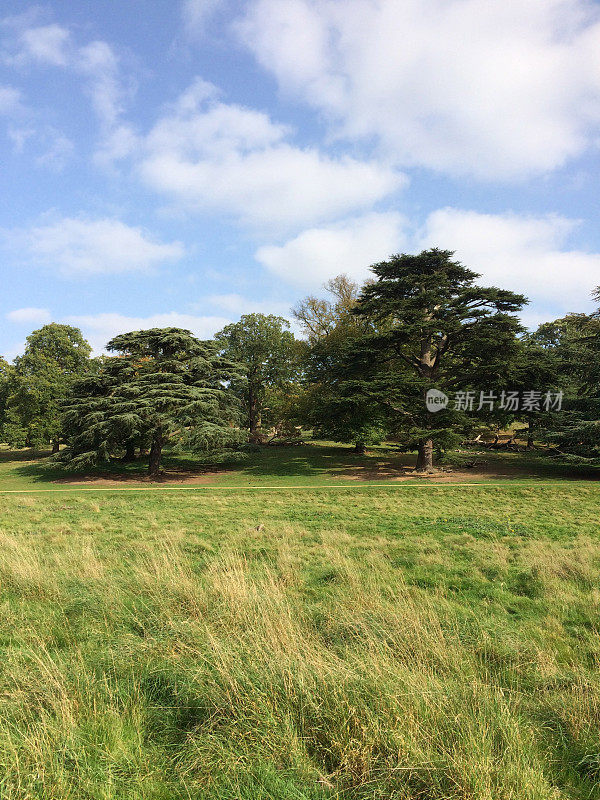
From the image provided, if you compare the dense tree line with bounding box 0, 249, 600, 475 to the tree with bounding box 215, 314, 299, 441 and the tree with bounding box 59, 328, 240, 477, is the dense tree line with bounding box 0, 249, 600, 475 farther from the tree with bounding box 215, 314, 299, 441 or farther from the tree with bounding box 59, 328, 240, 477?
the tree with bounding box 215, 314, 299, 441

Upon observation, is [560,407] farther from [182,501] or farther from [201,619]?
[201,619]

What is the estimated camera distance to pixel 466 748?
2.63 meters

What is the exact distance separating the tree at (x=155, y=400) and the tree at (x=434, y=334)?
433 inches

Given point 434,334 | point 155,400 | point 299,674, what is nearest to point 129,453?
point 155,400

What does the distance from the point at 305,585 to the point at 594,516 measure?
1097 cm

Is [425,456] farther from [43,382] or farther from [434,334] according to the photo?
[43,382]

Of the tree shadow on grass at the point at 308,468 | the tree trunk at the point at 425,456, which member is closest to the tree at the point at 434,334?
the tree trunk at the point at 425,456

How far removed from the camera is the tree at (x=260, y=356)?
43.7 m

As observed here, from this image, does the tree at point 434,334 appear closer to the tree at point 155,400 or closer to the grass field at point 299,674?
the tree at point 155,400

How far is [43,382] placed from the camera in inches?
1460

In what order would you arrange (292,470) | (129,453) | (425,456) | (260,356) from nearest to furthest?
(425,456), (292,470), (129,453), (260,356)

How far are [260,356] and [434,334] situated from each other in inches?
813

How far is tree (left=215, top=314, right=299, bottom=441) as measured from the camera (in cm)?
4366

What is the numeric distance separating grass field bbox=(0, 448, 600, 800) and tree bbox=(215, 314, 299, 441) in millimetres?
36139
